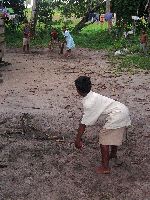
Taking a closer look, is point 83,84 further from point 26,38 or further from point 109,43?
point 109,43

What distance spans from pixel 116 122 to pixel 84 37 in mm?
18304

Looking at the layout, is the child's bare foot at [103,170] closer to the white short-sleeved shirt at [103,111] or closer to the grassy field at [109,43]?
the white short-sleeved shirt at [103,111]

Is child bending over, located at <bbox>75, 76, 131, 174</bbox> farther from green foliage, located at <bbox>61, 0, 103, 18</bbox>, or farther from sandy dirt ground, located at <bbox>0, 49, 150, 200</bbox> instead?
green foliage, located at <bbox>61, 0, 103, 18</bbox>

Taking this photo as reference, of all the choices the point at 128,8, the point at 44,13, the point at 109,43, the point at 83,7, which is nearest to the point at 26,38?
the point at 109,43

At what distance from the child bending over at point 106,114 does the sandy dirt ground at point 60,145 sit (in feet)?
1.33

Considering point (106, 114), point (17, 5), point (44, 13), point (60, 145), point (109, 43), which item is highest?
point (17, 5)

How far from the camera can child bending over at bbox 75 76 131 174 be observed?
445 cm

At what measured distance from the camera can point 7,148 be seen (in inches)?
219

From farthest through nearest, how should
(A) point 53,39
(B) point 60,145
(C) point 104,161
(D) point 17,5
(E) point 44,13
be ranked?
1. (E) point 44,13
2. (D) point 17,5
3. (A) point 53,39
4. (B) point 60,145
5. (C) point 104,161

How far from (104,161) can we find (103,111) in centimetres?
66

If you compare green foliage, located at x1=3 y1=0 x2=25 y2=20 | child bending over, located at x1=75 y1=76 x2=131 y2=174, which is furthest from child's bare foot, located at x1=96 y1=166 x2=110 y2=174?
green foliage, located at x1=3 y1=0 x2=25 y2=20

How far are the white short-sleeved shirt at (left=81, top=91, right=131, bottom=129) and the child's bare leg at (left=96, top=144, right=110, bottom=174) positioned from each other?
0.91 feet

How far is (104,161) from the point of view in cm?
471

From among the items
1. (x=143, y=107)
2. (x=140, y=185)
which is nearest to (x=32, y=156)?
(x=140, y=185)
